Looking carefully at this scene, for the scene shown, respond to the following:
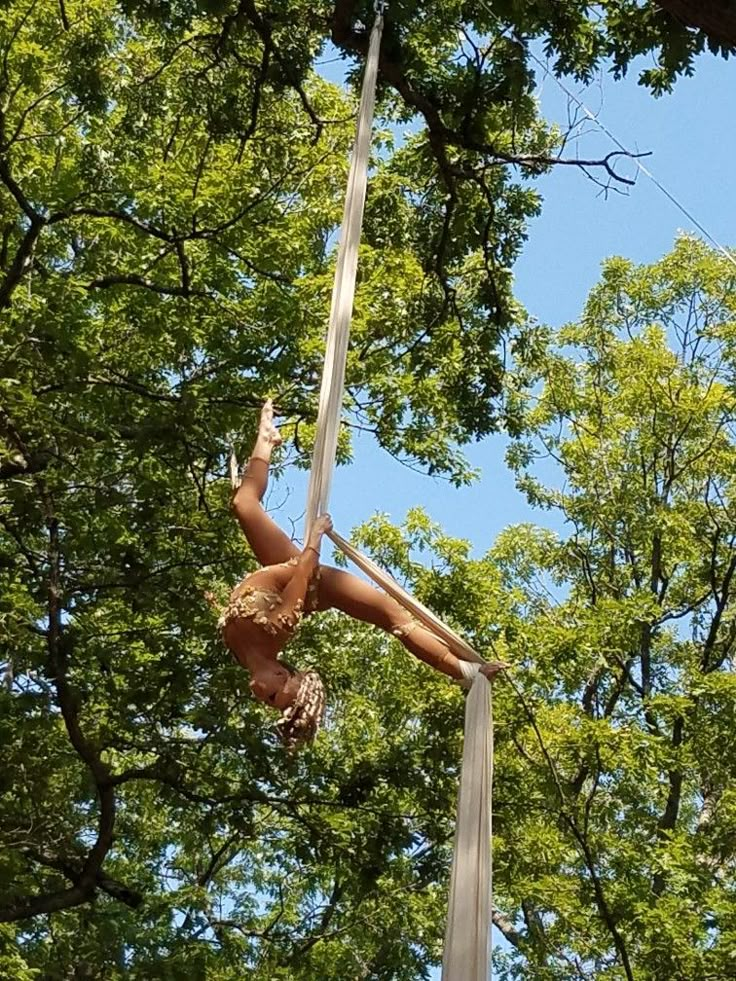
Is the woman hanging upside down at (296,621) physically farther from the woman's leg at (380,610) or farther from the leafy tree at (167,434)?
the leafy tree at (167,434)

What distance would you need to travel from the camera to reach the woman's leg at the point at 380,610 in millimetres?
3049

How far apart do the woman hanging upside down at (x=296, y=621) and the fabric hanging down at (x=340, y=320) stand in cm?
10

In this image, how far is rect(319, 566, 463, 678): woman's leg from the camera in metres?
3.05

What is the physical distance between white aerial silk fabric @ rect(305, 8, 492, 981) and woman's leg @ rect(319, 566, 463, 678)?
0.19 ft

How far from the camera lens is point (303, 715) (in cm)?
303

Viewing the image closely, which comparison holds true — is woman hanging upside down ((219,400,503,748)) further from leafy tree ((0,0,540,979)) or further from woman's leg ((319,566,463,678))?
leafy tree ((0,0,540,979))

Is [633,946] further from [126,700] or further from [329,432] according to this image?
[329,432]

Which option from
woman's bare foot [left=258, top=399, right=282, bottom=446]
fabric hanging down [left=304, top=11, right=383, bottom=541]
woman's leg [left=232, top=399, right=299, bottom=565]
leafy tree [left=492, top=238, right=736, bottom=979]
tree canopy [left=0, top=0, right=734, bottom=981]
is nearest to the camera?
fabric hanging down [left=304, top=11, right=383, bottom=541]

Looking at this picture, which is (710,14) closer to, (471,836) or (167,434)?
(471,836)

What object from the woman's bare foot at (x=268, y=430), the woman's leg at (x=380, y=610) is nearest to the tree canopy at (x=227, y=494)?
the woman's bare foot at (x=268, y=430)

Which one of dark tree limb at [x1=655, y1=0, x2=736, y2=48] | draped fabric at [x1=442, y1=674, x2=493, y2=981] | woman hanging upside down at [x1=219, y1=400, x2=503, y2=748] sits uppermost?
dark tree limb at [x1=655, y1=0, x2=736, y2=48]

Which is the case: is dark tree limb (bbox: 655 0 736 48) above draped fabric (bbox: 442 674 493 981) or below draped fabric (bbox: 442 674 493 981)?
above

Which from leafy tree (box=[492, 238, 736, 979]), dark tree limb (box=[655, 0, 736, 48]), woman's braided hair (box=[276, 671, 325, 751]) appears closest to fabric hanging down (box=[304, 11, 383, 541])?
woman's braided hair (box=[276, 671, 325, 751])

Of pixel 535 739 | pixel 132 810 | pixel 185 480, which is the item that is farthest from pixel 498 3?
pixel 132 810
